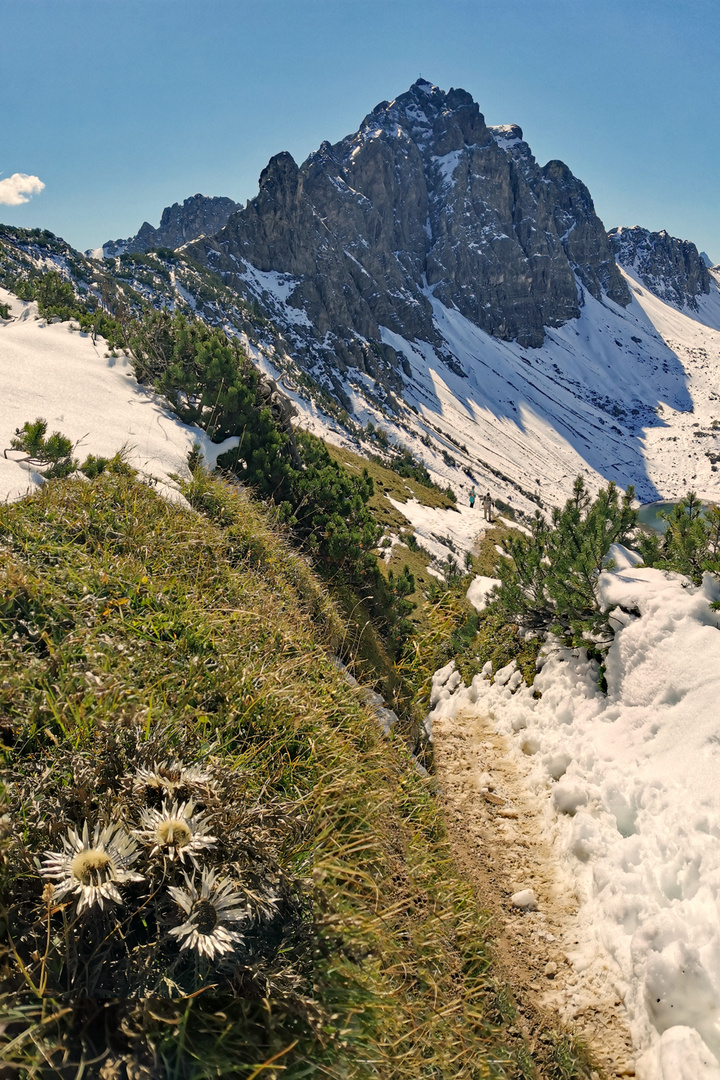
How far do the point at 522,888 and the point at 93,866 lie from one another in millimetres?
4028

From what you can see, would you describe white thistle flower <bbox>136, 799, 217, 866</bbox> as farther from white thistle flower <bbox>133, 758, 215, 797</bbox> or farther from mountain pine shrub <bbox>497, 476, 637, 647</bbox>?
mountain pine shrub <bbox>497, 476, 637, 647</bbox>

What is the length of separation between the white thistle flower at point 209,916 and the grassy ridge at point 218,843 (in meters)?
0.10

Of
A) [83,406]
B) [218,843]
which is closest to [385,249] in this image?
[83,406]

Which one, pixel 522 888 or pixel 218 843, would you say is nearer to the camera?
pixel 218 843

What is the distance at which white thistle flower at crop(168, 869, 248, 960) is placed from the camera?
5.71 feet

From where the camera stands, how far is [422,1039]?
2.41m

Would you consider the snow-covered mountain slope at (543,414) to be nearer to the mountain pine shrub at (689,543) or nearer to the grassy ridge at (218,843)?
the mountain pine shrub at (689,543)

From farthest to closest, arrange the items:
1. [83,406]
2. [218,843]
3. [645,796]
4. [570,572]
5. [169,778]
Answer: [83,406], [570,572], [645,796], [169,778], [218,843]

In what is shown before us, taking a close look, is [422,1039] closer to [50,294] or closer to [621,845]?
[621,845]

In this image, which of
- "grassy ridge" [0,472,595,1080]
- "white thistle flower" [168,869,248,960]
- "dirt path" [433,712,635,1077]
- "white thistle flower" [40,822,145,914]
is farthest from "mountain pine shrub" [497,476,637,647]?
"white thistle flower" [40,822,145,914]

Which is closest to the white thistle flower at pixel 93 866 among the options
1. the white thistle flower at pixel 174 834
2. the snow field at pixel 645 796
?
the white thistle flower at pixel 174 834

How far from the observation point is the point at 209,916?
71.6 inches

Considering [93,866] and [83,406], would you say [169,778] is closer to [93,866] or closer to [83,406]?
[93,866]

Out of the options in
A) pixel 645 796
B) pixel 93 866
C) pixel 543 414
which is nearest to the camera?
pixel 93 866
